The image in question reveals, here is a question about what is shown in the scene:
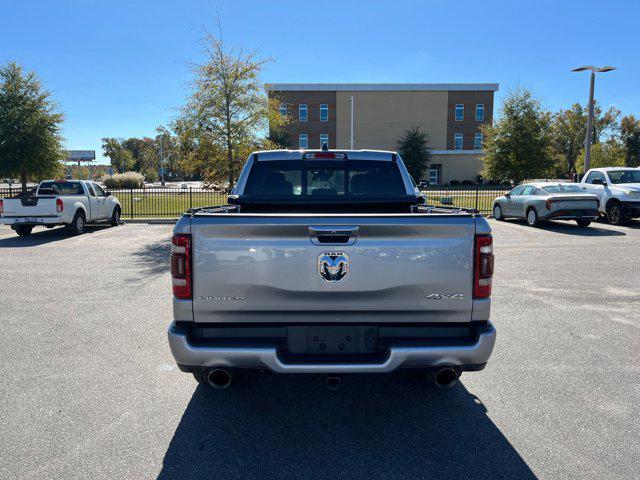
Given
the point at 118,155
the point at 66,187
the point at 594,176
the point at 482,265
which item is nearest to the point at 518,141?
the point at 594,176

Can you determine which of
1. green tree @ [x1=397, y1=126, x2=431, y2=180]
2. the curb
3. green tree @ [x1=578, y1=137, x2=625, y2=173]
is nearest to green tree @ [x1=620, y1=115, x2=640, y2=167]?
green tree @ [x1=578, y1=137, x2=625, y2=173]

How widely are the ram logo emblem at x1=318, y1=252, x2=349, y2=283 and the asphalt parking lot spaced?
3.76ft

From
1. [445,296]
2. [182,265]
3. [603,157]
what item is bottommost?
[445,296]

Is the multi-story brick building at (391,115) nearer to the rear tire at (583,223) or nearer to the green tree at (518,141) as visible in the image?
the green tree at (518,141)

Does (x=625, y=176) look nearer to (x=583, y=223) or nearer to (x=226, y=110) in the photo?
(x=583, y=223)

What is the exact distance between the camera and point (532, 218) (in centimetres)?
1709

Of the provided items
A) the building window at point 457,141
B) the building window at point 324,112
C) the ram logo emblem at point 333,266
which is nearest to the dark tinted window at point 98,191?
the ram logo emblem at point 333,266

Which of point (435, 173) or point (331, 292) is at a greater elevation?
point (435, 173)

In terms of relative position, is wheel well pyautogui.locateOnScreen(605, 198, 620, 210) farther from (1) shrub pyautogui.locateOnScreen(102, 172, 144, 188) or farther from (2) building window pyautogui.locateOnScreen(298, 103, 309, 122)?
(1) shrub pyautogui.locateOnScreen(102, 172, 144, 188)

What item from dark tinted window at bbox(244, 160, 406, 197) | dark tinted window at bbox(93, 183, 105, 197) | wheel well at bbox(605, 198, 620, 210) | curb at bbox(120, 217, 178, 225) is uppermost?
dark tinted window at bbox(244, 160, 406, 197)

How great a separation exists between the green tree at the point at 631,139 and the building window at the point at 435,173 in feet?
98.4

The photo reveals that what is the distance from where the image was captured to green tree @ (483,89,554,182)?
34594 mm

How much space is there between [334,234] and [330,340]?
697 millimetres

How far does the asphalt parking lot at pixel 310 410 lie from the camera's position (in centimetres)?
303
